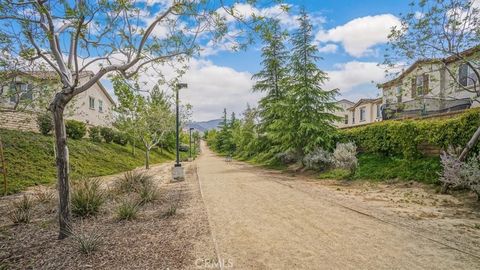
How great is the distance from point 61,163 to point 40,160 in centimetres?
1103

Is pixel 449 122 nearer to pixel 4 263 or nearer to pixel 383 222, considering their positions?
pixel 383 222

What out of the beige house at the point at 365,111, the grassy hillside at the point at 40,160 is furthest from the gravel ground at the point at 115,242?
the beige house at the point at 365,111

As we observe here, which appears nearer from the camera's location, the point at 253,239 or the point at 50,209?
the point at 253,239

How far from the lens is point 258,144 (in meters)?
22.6

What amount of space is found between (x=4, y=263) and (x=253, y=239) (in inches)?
150

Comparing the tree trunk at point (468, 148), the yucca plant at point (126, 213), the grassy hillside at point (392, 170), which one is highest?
the tree trunk at point (468, 148)

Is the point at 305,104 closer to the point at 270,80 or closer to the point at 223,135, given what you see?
the point at 270,80

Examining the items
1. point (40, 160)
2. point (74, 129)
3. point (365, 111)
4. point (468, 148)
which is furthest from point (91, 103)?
point (365, 111)

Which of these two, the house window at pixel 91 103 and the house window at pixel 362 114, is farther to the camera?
the house window at pixel 362 114

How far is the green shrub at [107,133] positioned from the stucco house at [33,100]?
1.34m

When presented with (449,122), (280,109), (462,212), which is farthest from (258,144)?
(462,212)

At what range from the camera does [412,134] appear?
35.3 ft

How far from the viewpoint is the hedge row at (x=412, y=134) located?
8.67 meters

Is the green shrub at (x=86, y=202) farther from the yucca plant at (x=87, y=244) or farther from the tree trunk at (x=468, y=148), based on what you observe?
the tree trunk at (x=468, y=148)
